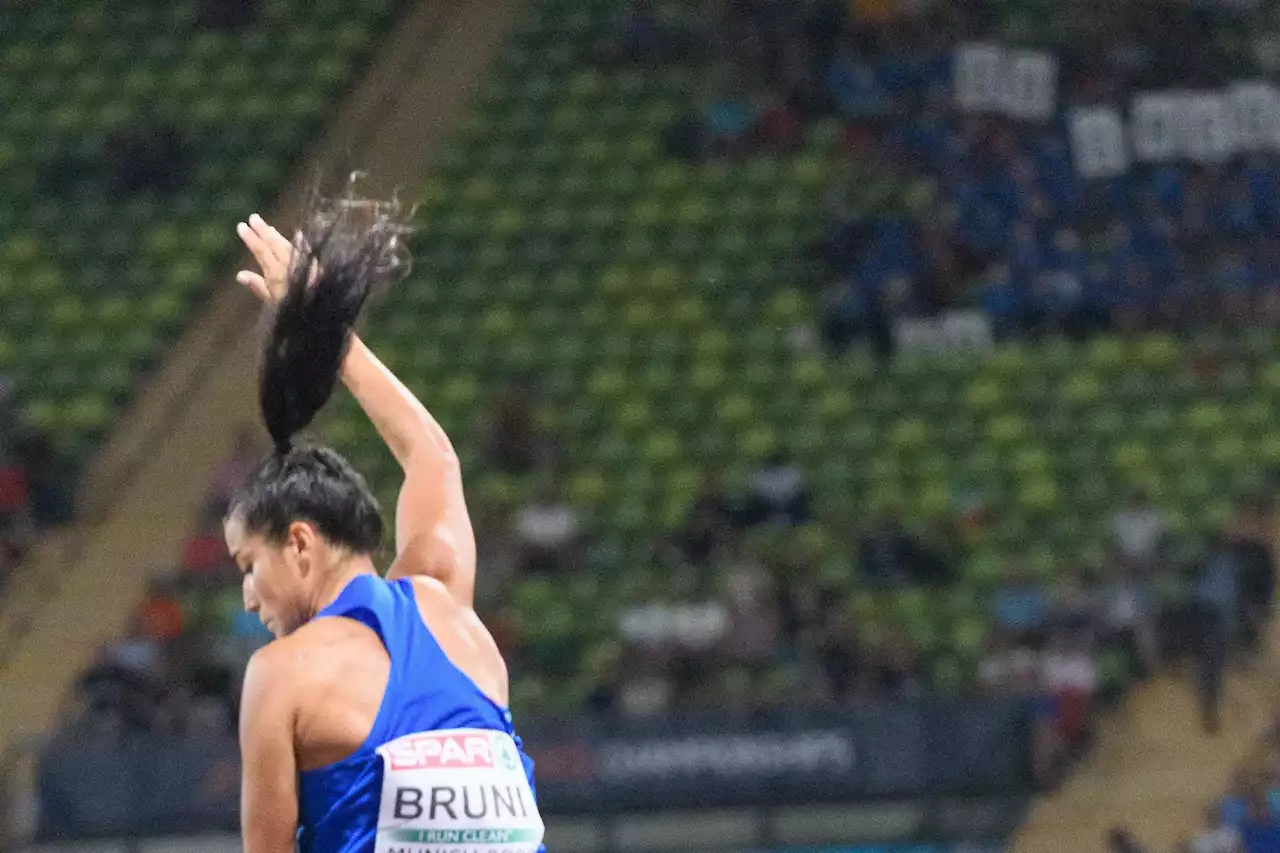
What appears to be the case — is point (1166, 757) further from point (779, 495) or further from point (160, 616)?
point (160, 616)

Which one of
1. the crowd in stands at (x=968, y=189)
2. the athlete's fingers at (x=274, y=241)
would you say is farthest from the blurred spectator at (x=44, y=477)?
the athlete's fingers at (x=274, y=241)

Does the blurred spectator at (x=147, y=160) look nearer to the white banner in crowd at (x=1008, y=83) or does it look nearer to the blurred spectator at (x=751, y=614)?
the white banner in crowd at (x=1008, y=83)

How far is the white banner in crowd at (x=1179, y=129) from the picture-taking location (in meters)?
15.3

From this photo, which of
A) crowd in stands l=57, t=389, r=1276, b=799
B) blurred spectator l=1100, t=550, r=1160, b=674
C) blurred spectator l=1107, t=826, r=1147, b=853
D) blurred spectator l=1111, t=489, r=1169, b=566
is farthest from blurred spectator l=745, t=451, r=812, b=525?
blurred spectator l=1107, t=826, r=1147, b=853

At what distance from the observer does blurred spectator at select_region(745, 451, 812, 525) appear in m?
13.1

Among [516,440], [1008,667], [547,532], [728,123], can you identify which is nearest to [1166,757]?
[1008,667]

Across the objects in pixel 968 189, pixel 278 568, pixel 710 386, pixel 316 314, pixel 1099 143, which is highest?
pixel 316 314

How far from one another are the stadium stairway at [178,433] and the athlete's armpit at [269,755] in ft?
31.1

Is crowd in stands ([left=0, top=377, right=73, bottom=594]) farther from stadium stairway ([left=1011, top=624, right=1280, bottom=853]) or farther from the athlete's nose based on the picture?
the athlete's nose

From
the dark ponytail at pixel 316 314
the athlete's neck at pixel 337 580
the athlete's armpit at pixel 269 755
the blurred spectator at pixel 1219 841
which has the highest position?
the dark ponytail at pixel 316 314

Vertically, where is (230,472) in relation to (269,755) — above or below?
below

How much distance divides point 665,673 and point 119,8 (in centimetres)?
889

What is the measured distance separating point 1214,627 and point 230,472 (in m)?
5.80

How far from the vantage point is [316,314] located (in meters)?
3.04
